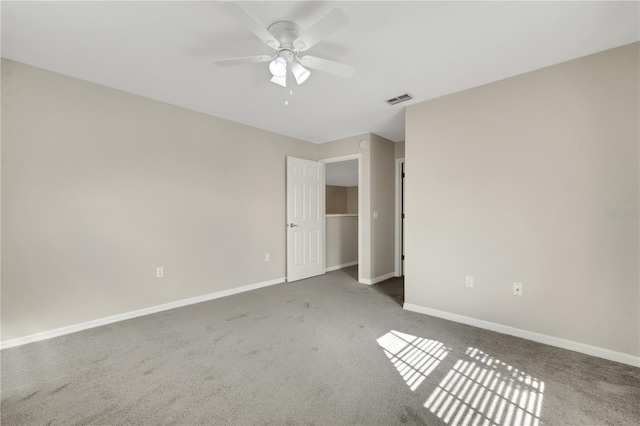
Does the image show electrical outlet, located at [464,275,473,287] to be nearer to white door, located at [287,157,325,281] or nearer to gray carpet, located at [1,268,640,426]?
gray carpet, located at [1,268,640,426]

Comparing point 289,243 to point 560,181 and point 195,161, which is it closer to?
point 195,161

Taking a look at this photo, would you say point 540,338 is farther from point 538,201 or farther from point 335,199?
point 335,199

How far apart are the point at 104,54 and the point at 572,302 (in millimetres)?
4377

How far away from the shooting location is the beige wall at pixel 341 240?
5.31 metres

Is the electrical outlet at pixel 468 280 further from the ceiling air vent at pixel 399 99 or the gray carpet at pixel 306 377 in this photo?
the ceiling air vent at pixel 399 99

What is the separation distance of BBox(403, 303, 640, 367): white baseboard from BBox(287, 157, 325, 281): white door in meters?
2.08

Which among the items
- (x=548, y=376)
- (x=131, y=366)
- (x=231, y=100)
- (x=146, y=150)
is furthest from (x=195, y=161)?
(x=548, y=376)

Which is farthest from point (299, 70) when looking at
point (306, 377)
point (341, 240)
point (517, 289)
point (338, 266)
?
point (338, 266)

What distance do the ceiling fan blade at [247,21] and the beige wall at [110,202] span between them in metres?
2.06

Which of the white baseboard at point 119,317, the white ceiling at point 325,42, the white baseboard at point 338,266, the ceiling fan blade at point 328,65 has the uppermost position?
the white ceiling at point 325,42

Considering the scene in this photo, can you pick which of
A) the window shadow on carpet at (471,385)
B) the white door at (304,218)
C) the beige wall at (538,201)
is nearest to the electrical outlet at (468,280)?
the beige wall at (538,201)

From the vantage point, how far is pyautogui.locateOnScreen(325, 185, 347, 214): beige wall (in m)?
9.15

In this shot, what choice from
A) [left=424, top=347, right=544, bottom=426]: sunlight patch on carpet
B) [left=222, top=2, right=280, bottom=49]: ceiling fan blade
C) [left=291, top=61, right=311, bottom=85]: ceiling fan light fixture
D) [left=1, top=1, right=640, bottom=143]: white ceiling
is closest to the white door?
[left=1, top=1, right=640, bottom=143]: white ceiling

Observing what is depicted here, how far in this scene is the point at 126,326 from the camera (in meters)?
2.67
